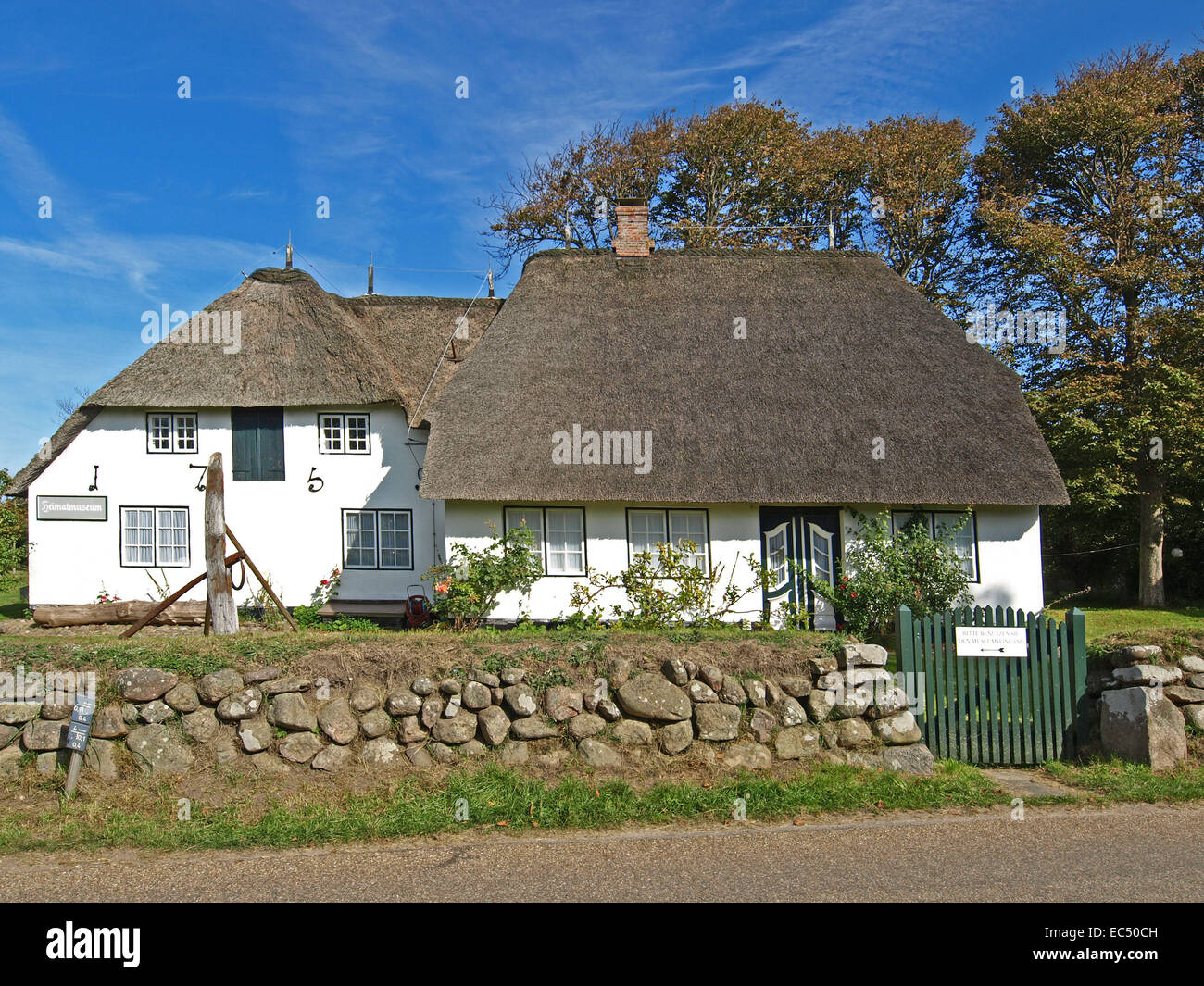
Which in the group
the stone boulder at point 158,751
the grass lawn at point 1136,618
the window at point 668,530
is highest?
the window at point 668,530

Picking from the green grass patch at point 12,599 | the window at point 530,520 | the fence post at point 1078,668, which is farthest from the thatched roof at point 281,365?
the fence post at point 1078,668

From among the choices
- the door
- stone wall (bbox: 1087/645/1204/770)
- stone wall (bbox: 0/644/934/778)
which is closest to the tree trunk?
the door

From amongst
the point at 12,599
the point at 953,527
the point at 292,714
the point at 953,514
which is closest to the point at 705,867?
the point at 292,714

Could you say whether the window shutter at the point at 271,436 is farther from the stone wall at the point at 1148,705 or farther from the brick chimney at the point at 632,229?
the stone wall at the point at 1148,705

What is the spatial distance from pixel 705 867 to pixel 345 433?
13.4 m

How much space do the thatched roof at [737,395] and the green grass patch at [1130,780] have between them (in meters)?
6.39

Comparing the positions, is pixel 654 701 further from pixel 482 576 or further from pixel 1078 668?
pixel 482 576

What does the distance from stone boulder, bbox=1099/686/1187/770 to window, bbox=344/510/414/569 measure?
12.4m

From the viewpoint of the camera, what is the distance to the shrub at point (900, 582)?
39.1 ft

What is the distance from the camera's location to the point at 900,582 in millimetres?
11852

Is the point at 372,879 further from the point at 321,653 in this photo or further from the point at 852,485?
the point at 852,485

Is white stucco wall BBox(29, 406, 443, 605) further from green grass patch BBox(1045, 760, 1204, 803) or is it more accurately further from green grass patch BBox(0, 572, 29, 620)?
green grass patch BBox(1045, 760, 1204, 803)

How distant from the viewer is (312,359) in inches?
682
